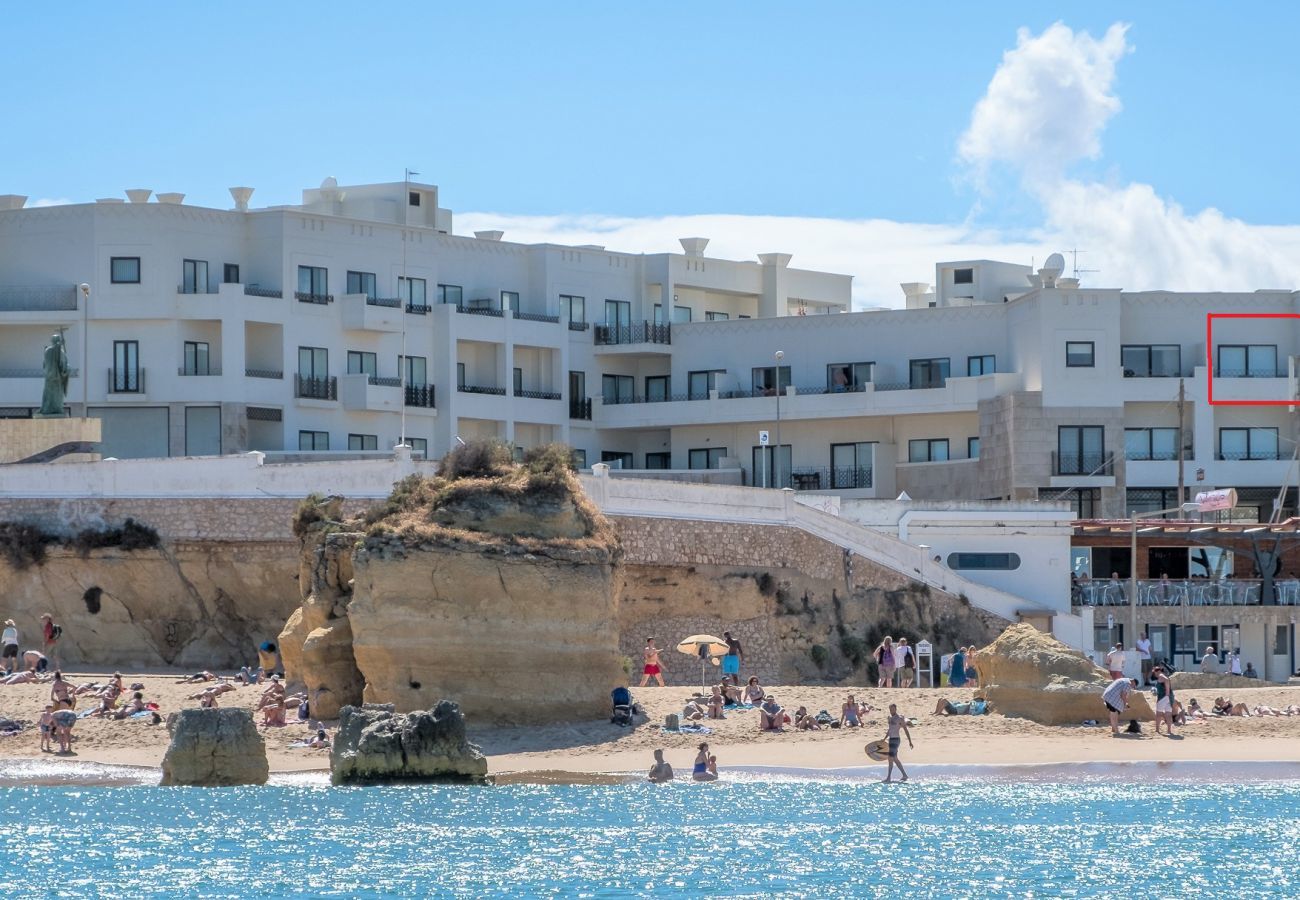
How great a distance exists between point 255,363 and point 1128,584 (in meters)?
25.7

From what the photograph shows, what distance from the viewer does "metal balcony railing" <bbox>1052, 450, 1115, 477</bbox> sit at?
77.9 meters

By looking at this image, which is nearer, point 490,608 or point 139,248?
point 490,608

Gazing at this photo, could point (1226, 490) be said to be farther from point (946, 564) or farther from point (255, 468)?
point (255, 468)

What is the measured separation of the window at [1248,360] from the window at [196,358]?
30470 millimetres

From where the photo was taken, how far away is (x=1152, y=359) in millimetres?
80062

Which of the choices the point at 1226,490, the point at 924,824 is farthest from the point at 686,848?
the point at 1226,490

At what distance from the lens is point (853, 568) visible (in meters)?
63.5

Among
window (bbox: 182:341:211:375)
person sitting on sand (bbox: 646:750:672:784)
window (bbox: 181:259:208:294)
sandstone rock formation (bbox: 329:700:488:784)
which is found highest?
window (bbox: 181:259:208:294)

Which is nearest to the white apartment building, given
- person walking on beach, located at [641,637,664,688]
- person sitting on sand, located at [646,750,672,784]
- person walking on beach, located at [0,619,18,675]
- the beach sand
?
person walking on beach, located at [0,619,18,675]

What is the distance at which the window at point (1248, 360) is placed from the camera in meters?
80.1

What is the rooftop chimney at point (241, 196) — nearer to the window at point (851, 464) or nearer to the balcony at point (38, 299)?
the balcony at point (38, 299)

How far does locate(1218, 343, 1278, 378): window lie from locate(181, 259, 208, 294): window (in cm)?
3058

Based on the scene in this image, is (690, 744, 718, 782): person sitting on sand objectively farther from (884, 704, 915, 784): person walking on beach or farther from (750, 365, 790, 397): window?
(750, 365, 790, 397): window

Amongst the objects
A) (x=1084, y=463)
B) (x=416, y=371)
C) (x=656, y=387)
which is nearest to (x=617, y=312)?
(x=656, y=387)
